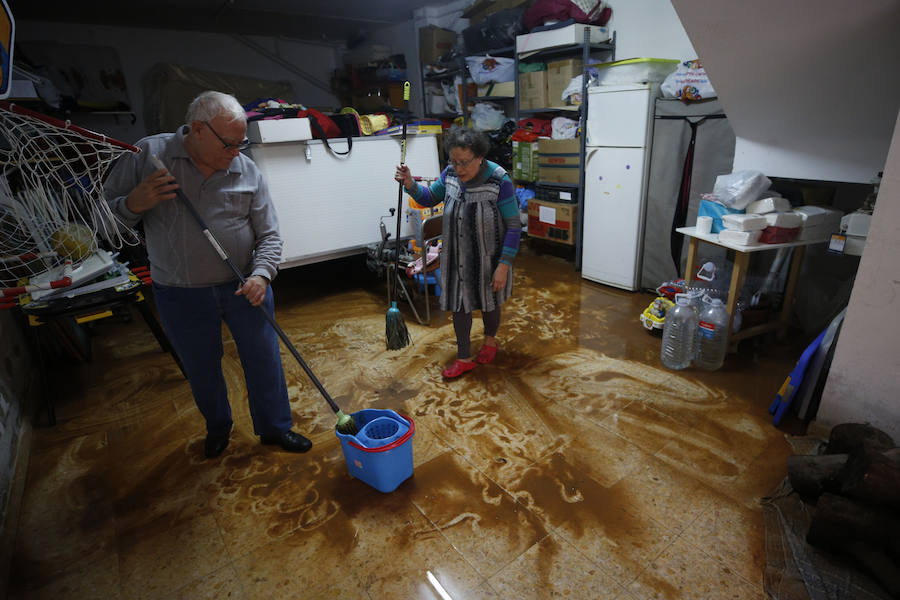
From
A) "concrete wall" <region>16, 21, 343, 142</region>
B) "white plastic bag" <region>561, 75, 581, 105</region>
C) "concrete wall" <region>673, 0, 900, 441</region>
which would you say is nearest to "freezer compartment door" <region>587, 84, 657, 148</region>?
"white plastic bag" <region>561, 75, 581, 105</region>

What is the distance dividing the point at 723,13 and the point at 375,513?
2471 millimetres

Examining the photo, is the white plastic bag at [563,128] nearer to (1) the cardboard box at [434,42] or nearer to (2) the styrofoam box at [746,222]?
(2) the styrofoam box at [746,222]

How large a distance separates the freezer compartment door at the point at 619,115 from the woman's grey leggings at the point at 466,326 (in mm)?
1745

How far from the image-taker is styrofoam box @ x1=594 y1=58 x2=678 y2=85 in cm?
316

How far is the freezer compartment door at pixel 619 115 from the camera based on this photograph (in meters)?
3.20

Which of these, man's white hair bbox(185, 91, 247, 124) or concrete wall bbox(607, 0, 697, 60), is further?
concrete wall bbox(607, 0, 697, 60)

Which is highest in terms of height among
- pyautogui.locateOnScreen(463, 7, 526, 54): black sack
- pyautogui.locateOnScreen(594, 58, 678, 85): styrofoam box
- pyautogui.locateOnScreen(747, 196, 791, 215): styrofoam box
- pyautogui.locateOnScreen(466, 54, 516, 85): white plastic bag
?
pyautogui.locateOnScreen(463, 7, 526, 54): black sack

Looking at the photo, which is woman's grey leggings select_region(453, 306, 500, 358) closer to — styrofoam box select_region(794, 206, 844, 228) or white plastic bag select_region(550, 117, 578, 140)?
styrofoam box select_region(794, 206, 844, 228)

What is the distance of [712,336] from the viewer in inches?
98.0

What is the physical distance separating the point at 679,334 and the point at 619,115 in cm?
168

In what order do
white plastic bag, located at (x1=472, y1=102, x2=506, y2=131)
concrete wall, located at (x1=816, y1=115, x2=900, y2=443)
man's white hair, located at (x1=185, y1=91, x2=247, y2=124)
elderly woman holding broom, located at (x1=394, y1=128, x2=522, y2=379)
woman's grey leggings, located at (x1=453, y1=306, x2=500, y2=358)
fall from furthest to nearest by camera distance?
white plastic bag, located at (x1=472, y1=102, x2=506, y2=131) → woman's grey leggings, located at (x1=453, y1=306, x2=500, y2=358) → elderly woman holding broom, located at (x1=394, y1=128, x2=522, y2=379) → concrete wall, located at (x1=816, y1=115, x2=900, y2=443) → man's white hair, located at (x1=185, y1=91, x2=247, y2=124)

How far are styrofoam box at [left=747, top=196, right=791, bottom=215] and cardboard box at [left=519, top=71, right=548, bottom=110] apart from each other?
2.22m

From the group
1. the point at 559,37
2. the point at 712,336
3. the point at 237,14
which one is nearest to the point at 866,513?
the point at 712,336

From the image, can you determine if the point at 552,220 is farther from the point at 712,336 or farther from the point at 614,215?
the point at 712,336
